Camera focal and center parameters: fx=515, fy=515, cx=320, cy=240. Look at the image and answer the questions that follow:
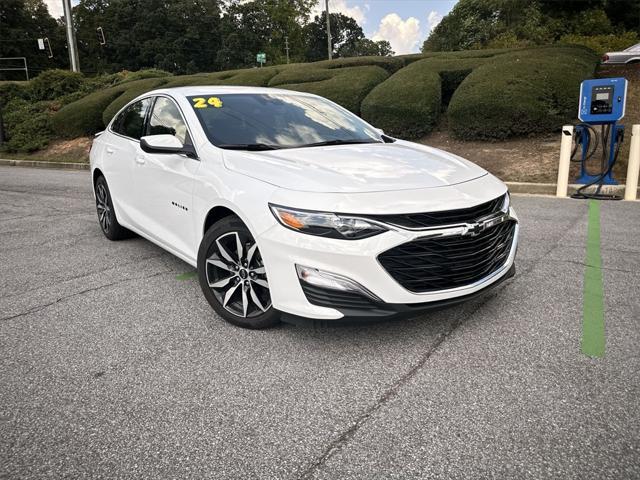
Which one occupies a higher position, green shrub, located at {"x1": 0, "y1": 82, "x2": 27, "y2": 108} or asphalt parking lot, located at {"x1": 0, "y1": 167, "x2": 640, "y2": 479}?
green shrub, located at {"x1": 0, "y1": 82, "x2": 27, "y2": 108}

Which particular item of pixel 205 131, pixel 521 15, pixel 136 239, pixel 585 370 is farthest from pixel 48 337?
pixel 521 15

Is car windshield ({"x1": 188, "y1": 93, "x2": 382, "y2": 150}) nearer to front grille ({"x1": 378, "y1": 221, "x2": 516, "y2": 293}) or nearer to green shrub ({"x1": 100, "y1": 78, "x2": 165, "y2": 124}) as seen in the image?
front grille ({"x1": 378, "y1": 221, "x2": 516, "y2": 293})

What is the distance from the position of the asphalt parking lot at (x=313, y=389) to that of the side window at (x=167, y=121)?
1.25m

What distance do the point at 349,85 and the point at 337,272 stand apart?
457 inches

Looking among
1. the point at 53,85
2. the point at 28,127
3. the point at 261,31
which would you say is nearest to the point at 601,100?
the point at 28,127

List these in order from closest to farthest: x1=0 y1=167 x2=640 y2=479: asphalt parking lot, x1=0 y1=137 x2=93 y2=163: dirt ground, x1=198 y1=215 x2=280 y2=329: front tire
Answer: x1=0 y1=167 x2=640 y2=479: asphalt parking lot
x1=198 y1=215 x2=280 y2=329: front tire
x1=0 y1=137 x2=93 y2=163: dirt ground

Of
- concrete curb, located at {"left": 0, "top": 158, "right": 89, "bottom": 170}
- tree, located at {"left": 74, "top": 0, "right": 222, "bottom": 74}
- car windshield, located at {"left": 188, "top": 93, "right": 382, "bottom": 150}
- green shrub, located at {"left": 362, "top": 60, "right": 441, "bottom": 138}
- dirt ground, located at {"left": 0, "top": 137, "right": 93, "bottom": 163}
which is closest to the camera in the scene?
car windshield, located at {"left": 188, "top": 93, "right": 382, "bottom": 150}

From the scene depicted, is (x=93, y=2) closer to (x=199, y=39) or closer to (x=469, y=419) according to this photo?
(x=199, y=39)

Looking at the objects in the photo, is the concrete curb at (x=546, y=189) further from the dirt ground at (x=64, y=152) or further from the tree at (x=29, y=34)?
the tree at (x=29, y=34)

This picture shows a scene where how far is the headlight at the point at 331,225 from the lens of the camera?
2.76 metres

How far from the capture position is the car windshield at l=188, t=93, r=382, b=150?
3805mm

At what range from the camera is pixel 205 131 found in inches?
149

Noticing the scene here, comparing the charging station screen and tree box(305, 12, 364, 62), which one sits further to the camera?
tree box(305, 12, 364, 62)

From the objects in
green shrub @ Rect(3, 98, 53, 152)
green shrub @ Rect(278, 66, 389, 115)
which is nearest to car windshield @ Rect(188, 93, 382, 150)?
green shrub @ Rect(278, 66, 389, 115)
